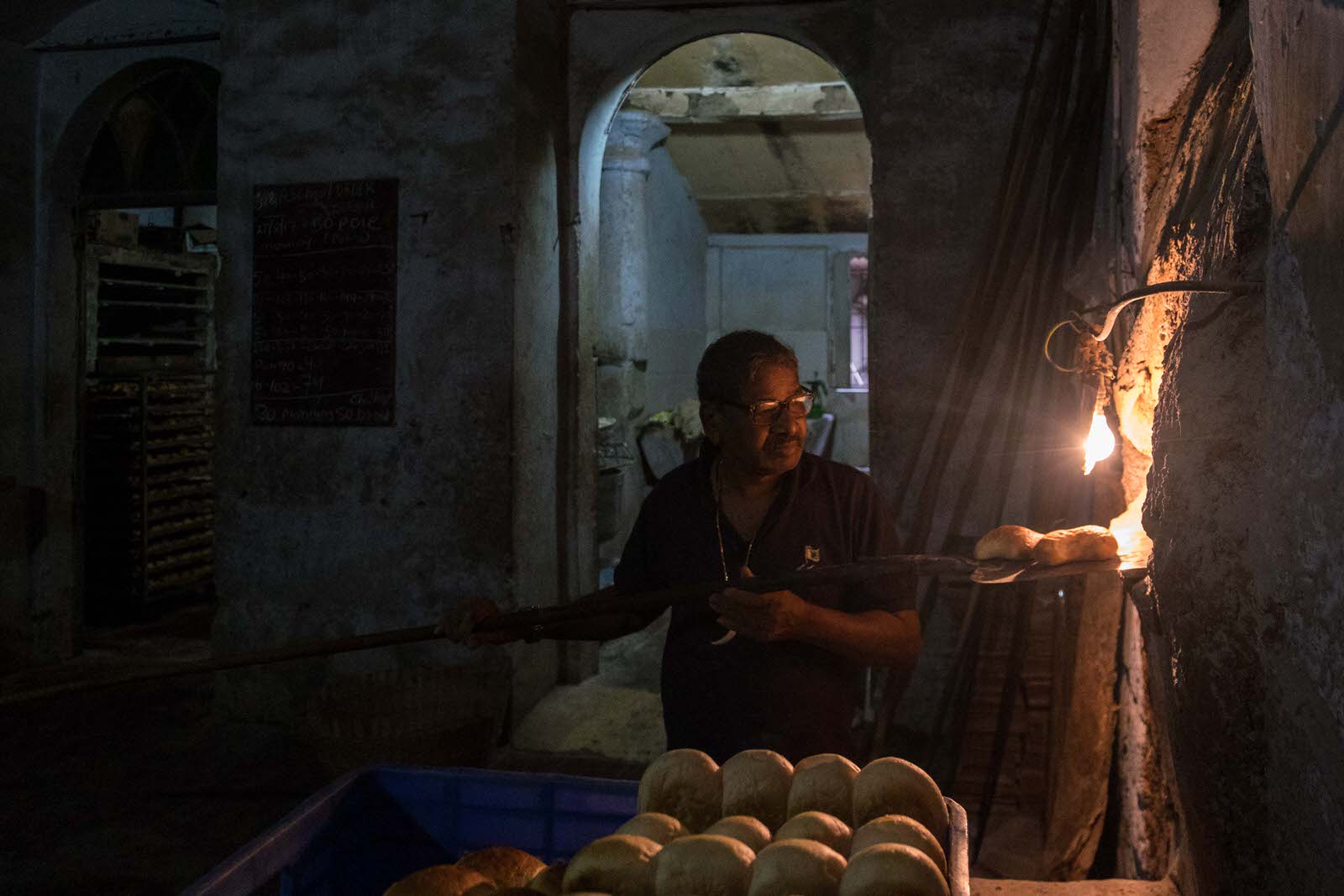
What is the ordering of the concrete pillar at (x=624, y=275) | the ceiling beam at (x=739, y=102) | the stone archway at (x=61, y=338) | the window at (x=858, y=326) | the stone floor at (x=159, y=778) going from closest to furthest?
the stone floor at (x=159, y=778) → the stone archway at (x=61, y=338) → the concrete pillar at (x=624, y=275) → the ceiling beam at (x=739, y=102) → the window at (x=858, y=326)

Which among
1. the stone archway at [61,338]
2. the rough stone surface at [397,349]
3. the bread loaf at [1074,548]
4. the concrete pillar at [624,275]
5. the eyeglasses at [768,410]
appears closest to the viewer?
the bread loaf at [1074,548]

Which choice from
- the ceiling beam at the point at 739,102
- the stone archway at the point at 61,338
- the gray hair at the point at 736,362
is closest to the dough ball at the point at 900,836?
the gray hair at the point at 736,362

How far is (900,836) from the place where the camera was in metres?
1.45

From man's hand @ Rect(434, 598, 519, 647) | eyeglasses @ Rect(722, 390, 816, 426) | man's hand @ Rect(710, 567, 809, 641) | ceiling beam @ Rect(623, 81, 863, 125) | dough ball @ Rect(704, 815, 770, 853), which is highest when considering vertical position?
ceiling beam @ Rect(623, 81, 863, 125)

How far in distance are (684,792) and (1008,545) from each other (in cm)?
96

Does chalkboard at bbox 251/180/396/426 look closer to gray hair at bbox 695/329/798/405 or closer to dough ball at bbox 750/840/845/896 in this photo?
gray hair at bbox 695/329/798/405

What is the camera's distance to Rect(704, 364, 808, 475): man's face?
2.26 metres

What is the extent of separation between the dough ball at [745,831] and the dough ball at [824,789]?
3.4 inches

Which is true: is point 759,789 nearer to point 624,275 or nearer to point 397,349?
point 397,349

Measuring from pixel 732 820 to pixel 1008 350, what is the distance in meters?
3.26

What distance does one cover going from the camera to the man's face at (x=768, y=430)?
2260 mm

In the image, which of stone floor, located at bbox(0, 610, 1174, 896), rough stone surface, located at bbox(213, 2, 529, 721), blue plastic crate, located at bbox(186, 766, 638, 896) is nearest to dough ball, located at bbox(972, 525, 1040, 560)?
blue plastic crate, located at bbox(186, 766, 638, 896)

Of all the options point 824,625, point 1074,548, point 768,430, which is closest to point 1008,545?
point 1074,548

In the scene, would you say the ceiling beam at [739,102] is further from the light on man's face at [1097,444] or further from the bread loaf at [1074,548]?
the bread loaf at [1074,548]
